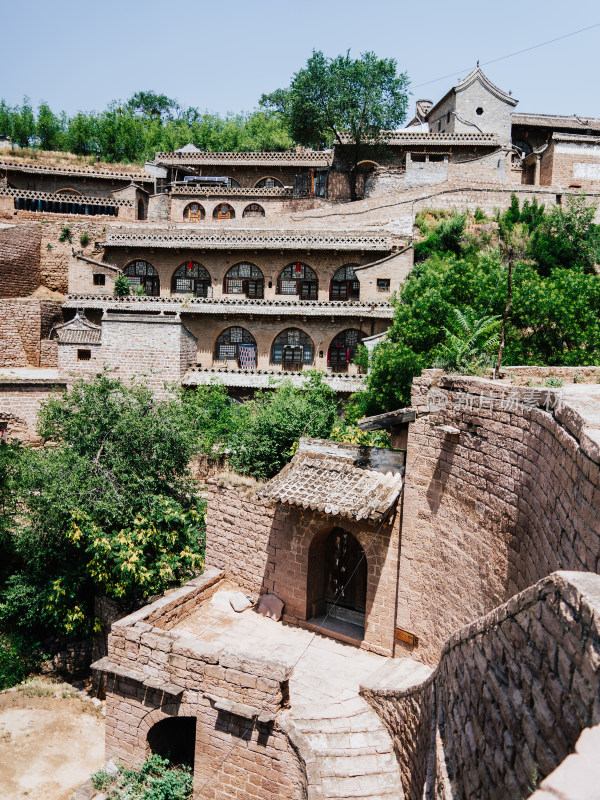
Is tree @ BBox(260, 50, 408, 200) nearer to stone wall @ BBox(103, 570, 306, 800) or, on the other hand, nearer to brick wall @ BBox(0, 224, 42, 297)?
brick wall @ BBox(0, 224, 42, 297)

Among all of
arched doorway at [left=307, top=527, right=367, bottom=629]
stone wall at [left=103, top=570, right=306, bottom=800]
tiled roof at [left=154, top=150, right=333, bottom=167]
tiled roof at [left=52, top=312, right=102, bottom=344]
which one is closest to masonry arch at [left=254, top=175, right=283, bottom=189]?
tiled roof at [left=154, top=150, right=333, bottom=167]

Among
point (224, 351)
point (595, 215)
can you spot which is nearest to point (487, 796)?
point (224, 351)

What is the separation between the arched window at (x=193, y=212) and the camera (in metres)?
38.1

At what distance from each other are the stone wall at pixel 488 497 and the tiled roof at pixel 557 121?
38.2 meters

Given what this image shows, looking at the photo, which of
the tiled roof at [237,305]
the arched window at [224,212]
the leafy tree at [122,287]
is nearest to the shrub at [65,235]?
the tiled roof at [237,305]

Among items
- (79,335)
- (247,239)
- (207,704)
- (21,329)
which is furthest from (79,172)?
(207,704)

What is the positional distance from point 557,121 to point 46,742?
45052 millimetres

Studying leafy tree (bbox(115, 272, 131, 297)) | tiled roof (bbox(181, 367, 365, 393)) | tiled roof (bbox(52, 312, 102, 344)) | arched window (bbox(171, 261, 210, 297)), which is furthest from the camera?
arched window (bbox(171, 261, 210, 297))

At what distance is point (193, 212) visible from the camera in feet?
125

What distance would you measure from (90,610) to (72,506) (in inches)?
124

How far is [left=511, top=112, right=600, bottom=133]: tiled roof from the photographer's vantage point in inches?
1586

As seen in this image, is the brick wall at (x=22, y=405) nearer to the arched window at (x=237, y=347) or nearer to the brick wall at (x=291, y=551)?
the arched window at (x=237, y=347)

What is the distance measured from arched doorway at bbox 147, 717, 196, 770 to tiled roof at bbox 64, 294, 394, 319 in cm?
1882

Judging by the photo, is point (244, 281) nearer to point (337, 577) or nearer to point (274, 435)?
point (274, 435)
